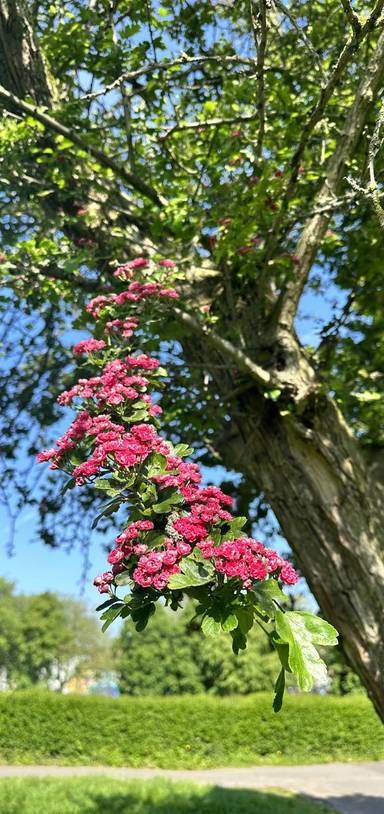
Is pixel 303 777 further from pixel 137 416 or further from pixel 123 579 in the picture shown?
pixel 123 579

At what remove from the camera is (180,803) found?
8.89 metres

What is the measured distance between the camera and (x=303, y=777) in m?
15.0

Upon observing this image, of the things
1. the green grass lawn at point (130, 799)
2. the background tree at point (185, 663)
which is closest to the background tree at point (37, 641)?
the background tree at point (185, 663)

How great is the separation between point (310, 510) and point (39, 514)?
12.9 feet

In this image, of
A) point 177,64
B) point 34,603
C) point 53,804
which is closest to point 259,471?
point 177,64

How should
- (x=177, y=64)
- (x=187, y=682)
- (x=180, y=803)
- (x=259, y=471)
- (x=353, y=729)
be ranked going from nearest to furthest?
(x=177, y=64) → (x=259, y=471) → (x=180, y=803) → (x=353, y=729) → (x=187, y=682)

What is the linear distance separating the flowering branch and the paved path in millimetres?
9281

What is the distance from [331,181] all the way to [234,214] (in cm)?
87

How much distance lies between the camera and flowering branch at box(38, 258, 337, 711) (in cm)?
251

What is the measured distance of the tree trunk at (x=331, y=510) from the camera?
535cm

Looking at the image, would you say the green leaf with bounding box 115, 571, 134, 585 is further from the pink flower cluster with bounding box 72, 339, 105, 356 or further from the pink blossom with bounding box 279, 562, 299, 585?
the pink flower cluster with bounding box 72, 339, 105, 356

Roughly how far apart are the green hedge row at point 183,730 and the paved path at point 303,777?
36.9 inches

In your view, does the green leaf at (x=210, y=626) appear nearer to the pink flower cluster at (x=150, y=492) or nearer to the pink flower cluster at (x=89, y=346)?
the pink flower cluster at (x=150, y=492)

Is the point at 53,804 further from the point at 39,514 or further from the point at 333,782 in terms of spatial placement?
the point at 333,782
